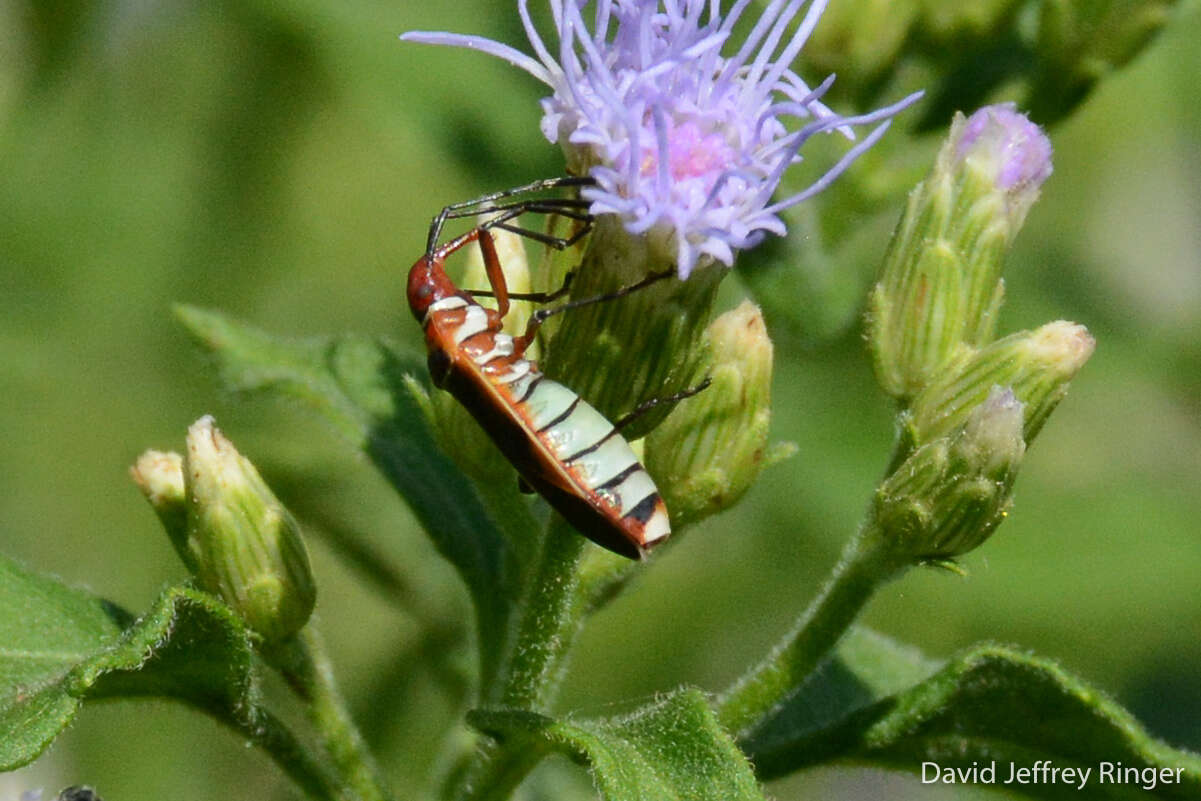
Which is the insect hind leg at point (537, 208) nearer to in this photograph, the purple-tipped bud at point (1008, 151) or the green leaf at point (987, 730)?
the purple-tipped bud at point (1008, 151)

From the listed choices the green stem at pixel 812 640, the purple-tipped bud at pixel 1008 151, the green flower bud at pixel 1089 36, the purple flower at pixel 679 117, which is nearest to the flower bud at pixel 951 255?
the purple-tipped bud at pixel 1008 151

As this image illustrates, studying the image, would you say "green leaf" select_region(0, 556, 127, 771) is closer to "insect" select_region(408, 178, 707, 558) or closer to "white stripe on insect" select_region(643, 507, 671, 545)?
"insect" select_region(408, 178, 707, 558)

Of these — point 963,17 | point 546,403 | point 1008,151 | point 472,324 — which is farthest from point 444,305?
Answer: point 963,17

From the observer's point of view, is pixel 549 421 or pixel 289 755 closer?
pixel 549 421

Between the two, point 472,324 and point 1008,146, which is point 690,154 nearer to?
point 472,324

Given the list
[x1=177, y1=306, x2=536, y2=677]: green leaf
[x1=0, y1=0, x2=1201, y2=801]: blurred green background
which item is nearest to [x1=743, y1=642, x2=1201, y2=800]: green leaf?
[x1=177, y1=306, x2=536, y2=677]: green leaf

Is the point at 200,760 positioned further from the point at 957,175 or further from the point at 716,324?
the point at 957,175
